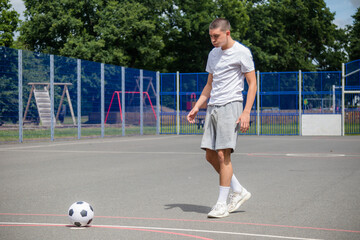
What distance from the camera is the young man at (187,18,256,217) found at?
576 cm

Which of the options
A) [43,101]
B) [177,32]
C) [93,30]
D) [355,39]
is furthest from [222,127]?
[355,39]

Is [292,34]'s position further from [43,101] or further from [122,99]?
[43,101]

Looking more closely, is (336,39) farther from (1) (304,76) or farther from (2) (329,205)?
(2) (329,205)

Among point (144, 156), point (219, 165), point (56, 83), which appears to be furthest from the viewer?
point (56, 83)

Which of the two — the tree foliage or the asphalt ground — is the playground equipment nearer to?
the asphalt ground

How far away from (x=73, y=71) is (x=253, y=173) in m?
13.2

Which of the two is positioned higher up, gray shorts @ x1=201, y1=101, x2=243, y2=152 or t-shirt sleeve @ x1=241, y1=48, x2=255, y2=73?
t-shirt sleeve @ x1=241, y1=48, x2=255, y2=73

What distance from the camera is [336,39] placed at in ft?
206

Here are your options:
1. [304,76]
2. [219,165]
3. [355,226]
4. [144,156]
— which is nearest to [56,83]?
[144,156]

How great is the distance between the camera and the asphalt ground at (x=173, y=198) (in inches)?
198

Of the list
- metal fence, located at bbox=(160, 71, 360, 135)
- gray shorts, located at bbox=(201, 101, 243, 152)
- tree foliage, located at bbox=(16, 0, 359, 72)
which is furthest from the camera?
tree foliage, located at bbox=(16, 0, 359, 72)

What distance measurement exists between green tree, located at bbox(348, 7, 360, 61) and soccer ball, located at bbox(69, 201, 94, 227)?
56921 mm

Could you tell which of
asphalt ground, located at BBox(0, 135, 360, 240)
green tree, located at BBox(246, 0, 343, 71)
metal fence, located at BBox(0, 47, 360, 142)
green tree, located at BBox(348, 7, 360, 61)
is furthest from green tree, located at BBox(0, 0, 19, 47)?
asphalt ground, located at BBox(0, 135, 360, 240)

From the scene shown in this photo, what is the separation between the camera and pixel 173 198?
277 inches
